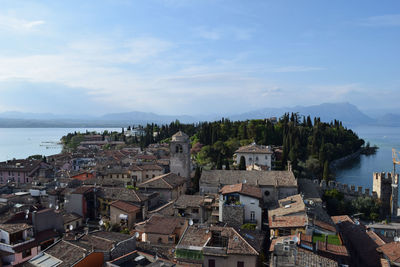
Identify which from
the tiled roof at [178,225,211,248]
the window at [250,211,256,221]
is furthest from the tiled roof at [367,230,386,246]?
the tiled roof at [178,225,211,248]

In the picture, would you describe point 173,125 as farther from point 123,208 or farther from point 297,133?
point 123,208

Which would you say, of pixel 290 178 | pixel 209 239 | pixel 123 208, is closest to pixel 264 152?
pixel 290 178

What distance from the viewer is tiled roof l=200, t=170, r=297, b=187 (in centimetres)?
2561

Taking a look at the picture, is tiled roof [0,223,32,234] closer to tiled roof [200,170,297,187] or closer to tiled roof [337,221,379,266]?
tiled roof [200,170,297,187]

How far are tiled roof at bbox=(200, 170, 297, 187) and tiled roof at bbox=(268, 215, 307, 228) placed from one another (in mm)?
6328

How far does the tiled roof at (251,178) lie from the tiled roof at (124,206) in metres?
6.36

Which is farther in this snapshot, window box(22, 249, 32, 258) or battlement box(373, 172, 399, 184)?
battlement box(373, 172, 399, 184)

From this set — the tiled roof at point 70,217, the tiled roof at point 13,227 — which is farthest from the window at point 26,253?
the tiled roof at point 70,217

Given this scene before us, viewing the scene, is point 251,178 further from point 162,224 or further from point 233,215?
point 162,224

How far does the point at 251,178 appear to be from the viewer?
26625 mm

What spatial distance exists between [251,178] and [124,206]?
9.62 m

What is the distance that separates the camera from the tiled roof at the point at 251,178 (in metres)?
25.6

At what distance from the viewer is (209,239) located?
610 inches

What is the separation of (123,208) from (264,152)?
73.4ft
